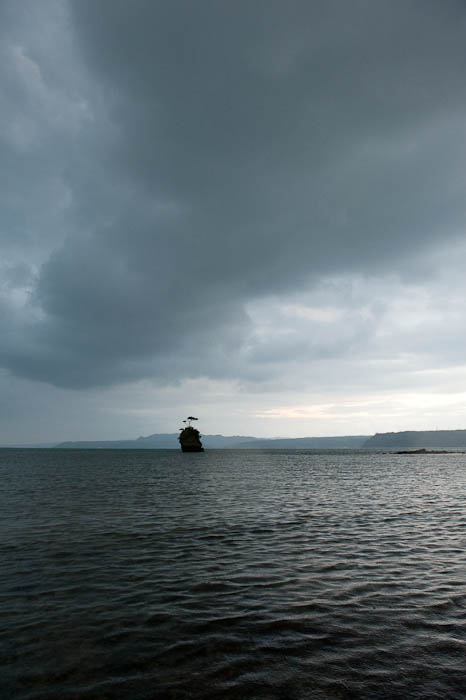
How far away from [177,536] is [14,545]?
327 inches

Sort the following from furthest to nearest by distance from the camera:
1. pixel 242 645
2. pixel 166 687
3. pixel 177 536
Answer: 1. pixel 177 536
2. pixel 242 645
3. pixel 166 687

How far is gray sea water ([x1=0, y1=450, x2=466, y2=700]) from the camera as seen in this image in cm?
824

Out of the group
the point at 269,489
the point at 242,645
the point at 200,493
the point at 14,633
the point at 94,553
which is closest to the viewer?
the point at 242,645

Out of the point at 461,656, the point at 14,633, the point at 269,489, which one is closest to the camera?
the point at 461,656

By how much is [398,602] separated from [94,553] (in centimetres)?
1355

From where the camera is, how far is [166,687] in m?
8.02

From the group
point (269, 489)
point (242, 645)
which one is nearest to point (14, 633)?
point (242, 645)

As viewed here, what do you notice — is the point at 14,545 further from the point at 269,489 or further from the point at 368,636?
the point at 269,489

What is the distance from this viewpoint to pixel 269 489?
46219 millimetres

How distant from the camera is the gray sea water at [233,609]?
8.24 metres

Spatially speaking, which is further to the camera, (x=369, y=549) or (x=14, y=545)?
(x=14, y=545)

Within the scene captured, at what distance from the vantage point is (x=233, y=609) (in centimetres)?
1205

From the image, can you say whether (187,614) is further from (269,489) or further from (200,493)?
(269,489)

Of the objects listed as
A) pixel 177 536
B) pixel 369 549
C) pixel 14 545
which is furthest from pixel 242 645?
pixel 14 545
